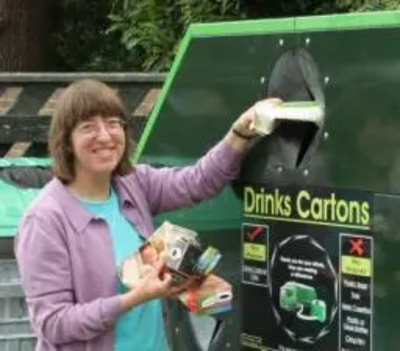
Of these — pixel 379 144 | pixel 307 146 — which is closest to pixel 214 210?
pixel 307 146

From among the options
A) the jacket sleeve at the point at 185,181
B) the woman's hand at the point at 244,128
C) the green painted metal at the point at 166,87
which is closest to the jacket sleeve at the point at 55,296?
the jacket sleeve at the point at 185,181

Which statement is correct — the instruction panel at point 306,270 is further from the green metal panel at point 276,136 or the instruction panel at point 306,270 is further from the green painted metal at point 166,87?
the green painted metal at point 166,87

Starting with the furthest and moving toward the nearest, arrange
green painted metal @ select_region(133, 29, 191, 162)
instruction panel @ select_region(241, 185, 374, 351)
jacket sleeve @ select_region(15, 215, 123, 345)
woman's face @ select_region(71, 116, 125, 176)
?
green painted metal @ select_region(133, 29, 191, 162)
woman's face @ select_region(71, 116, 125, 176)
jacket sleeve @ select_region(15, 215, 123, 345)
instruction panel @ select_region(241, 185, 374, 351)

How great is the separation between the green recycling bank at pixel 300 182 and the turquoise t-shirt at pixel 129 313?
0.27 m

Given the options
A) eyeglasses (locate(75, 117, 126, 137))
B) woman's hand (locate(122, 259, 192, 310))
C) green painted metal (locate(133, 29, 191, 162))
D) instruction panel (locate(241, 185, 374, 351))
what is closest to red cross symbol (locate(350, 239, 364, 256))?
instruction panel (locate(241, 185, 374, 351))

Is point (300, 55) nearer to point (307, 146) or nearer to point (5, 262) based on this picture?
point (307, 146)

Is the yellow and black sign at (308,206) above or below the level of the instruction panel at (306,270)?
above

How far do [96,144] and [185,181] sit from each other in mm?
379

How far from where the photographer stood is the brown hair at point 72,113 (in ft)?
9.20

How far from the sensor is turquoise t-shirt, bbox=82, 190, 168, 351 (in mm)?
2844

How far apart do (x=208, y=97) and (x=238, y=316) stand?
2.12ft

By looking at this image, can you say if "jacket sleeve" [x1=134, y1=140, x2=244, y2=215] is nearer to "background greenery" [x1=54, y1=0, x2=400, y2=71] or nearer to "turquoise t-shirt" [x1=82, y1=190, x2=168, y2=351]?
"turquoise t-shirt" [x1=82, y1=190, x2=168, y2=351]

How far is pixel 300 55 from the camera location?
2811 mm

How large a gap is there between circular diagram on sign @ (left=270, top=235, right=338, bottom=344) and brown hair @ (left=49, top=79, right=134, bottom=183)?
0.59m
